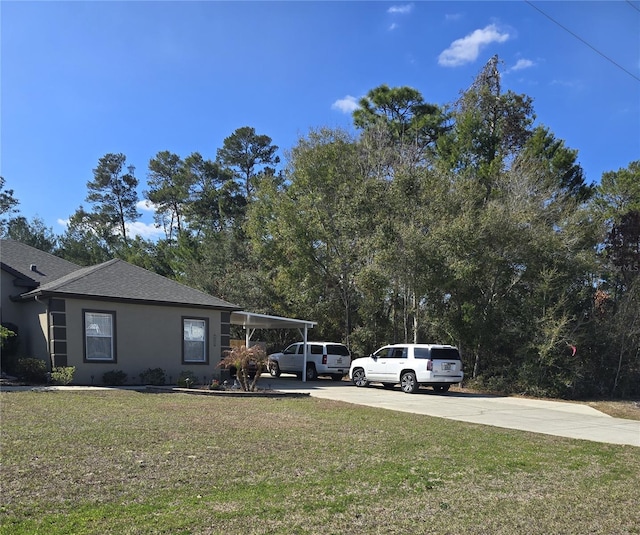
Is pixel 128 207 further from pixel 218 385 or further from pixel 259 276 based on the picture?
pixel 218 385

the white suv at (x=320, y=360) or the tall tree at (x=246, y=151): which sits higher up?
the tall tree at (x=246, y=151)

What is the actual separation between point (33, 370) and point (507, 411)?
12738mm

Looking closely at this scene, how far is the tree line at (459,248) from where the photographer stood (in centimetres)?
1864

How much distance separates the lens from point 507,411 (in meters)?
14.0

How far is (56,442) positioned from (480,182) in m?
20.4

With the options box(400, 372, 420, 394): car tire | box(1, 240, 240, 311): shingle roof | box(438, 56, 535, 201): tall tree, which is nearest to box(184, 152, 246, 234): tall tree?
box(438, 56, 535, 201): tall tree

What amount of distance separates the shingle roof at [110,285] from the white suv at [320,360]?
16.5ft

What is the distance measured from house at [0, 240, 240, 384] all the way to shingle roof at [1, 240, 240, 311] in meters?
0.03

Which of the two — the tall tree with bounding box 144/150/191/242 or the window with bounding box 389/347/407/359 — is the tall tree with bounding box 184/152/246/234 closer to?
the tall tree with bounding box 144/150/191/242

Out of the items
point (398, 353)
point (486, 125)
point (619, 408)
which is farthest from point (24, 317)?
point (486, 125)

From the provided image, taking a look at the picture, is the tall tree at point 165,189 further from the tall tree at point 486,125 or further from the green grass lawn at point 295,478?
the green grass lawn at point 295,478

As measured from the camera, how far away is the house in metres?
15.6

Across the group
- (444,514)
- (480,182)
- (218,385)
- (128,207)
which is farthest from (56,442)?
(128,207)

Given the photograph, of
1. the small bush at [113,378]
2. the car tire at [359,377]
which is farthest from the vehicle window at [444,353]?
the small bush at [113,378]
